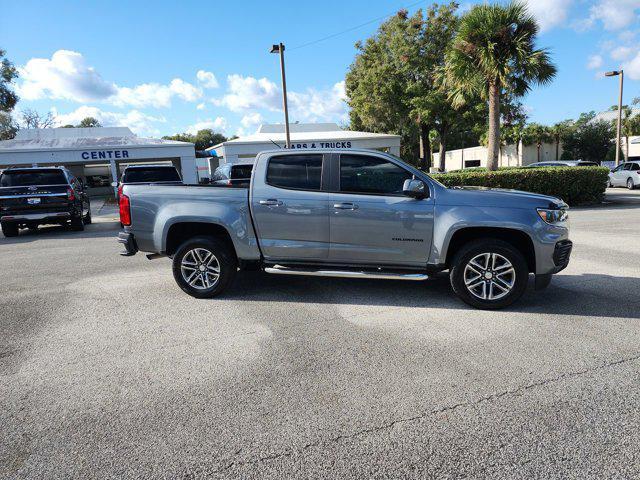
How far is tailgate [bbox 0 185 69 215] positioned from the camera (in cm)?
1126

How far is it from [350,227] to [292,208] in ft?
2.41

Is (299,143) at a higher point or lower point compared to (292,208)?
higher

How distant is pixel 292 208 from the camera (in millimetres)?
5293

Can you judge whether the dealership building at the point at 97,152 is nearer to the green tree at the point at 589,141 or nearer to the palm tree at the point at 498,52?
the palm tree at the point at 498,52

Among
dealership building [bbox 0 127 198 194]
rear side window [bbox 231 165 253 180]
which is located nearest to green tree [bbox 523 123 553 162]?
dealership building [bbox 0 127 198 194]

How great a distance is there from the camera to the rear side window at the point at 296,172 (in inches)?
212

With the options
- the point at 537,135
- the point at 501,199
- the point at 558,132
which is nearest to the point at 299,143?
the point at 501,199

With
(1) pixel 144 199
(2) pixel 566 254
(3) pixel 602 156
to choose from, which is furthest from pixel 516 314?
(3) pixel 602 156

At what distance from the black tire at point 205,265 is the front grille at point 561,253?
12.3ft

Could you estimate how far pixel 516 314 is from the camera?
4.84 meters

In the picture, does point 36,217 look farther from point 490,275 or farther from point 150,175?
point 490,275

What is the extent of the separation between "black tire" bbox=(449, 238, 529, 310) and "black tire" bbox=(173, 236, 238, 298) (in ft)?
8.93

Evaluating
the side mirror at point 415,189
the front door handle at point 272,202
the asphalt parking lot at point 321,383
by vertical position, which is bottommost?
the asphalt parking lot at point 321,383

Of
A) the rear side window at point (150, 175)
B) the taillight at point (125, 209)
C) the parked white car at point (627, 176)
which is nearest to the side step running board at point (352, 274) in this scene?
the taillight at point (125, 209)
